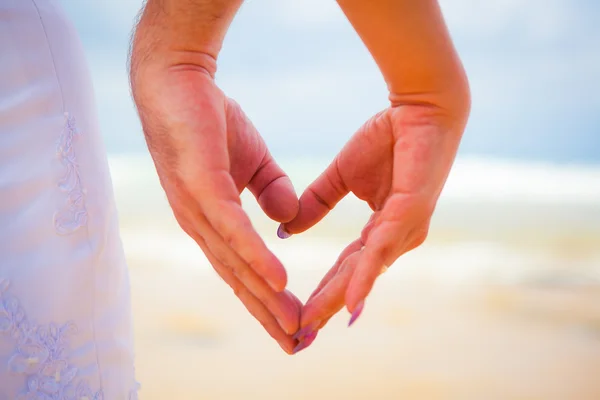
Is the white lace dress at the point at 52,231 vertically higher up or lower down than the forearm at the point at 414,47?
lower down

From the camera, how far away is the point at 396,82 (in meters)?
0.86

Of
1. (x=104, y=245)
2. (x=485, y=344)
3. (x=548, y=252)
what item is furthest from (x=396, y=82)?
(x=548, y=252)

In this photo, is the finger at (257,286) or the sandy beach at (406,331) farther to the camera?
the sandy beach at (406,331)

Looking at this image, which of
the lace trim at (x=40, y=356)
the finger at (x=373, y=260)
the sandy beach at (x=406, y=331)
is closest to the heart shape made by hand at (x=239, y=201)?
the finger at (x=373, y=260)

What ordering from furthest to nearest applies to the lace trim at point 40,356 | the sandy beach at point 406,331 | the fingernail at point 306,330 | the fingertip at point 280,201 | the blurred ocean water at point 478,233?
the blurred ocean water at point 478,233 → the sandy beach at point 406,331 → the fingertip at point 280,201 → the fingernail at point 306,330 → the lace trim at point 40,356

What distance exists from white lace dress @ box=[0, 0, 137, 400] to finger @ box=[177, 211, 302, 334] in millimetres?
175

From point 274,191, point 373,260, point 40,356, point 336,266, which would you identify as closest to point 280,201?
point 274,191

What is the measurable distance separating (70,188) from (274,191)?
0.37 meters

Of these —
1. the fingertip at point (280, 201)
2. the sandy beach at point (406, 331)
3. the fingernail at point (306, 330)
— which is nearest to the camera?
the fingernail at point (306, 330)

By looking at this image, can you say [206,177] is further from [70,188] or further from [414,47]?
[414,47]

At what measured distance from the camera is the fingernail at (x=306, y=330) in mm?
837

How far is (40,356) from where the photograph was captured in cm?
75

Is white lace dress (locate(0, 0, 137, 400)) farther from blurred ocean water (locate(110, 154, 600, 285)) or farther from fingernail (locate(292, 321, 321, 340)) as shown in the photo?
blurred ocean water (locate(110, 154, 600, 285))

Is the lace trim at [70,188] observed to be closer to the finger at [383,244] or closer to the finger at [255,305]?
the finger at [255,305]
